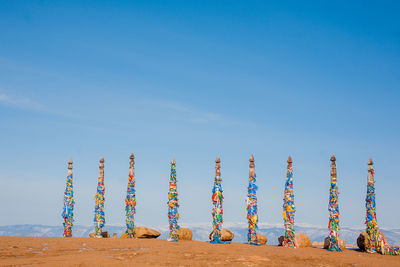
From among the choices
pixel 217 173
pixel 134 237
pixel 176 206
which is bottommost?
pixel 134 237

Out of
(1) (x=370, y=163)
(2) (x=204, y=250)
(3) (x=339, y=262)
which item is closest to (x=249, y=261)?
(2) (x=204, y=250)

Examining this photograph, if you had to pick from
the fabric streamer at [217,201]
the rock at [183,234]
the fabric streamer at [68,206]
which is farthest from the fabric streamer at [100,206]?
the fabric streamer at [217,201]

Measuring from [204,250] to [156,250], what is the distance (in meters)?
3.64

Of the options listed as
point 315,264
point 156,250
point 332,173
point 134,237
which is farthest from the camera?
point 134,237

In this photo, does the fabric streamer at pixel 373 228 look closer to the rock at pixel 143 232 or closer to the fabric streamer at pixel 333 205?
the fabric streamer at pixel 333 205

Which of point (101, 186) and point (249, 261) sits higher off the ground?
point (101, 186)

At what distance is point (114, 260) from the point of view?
90.0 feet

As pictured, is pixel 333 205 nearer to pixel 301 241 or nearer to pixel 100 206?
pixel 301 241

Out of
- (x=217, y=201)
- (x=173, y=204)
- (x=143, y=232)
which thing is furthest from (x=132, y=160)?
(x=217, y=201)

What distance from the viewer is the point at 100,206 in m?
45.1

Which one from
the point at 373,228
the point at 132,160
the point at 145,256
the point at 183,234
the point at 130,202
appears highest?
the point at 132,160

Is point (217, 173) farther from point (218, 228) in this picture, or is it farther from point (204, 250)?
point (204, 250)

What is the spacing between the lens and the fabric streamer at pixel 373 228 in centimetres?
3759

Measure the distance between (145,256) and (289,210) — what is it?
17.0m
